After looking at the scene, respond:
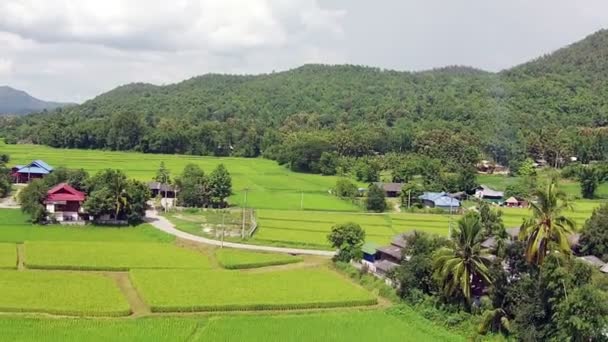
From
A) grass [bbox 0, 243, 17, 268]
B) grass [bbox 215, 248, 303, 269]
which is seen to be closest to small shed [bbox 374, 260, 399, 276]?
grass [bbox 215, 248, 303, 269]

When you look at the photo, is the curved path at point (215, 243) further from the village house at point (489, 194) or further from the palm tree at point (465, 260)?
the village house at point (489, 194)

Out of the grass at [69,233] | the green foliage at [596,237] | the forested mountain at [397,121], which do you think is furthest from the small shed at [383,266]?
the forested mountain at [397,121]

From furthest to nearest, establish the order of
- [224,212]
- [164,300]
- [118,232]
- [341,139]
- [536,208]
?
1. [341,139]
2. [224,212]
3. [118,232]
4. [164,300]
5. [536,208]

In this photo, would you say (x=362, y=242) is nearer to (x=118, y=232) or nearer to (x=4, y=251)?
(x=118, y=232)

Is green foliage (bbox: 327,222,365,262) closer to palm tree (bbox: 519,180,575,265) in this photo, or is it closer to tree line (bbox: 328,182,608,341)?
tree line (bbox: 328,182,608,341)

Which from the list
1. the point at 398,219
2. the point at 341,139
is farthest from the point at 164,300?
the point at 341,139

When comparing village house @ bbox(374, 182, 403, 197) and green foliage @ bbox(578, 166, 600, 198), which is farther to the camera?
village house @ bbox(374, 182, 403, 197)

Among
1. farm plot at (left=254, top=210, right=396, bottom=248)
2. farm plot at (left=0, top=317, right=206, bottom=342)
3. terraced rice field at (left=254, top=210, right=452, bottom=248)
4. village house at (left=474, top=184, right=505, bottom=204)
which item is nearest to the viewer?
farm plot at (left=0, top=317, right=206, bottom=342)
